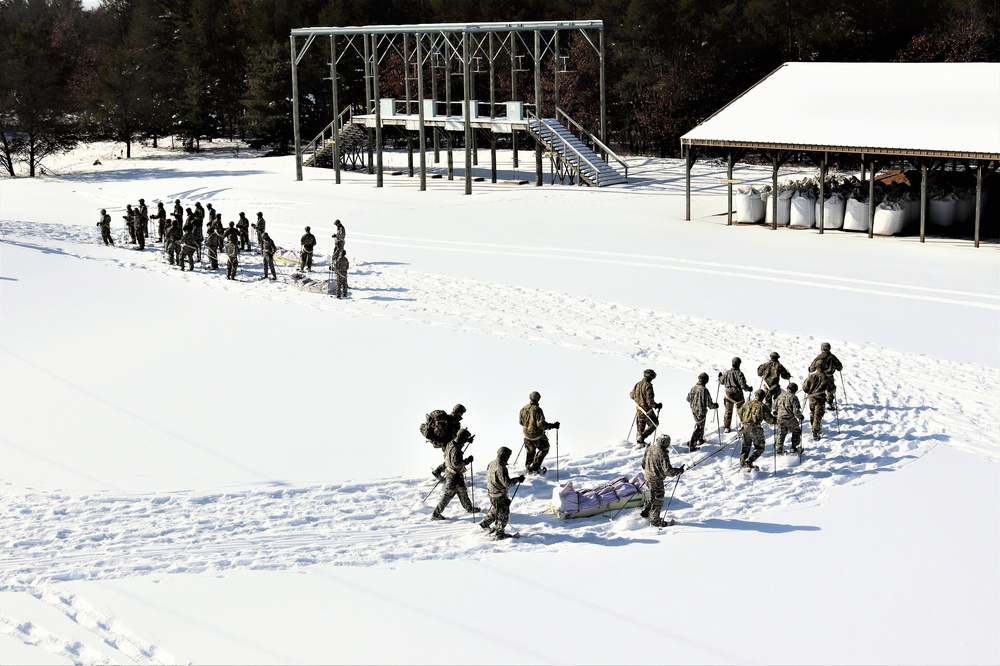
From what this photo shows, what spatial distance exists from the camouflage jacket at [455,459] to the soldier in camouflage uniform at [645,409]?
2.99 metres

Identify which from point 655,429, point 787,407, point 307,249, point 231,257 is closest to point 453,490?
point 655,429

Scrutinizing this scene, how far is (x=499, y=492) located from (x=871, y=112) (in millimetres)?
20908

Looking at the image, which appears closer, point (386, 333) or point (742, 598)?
point (742, 598)

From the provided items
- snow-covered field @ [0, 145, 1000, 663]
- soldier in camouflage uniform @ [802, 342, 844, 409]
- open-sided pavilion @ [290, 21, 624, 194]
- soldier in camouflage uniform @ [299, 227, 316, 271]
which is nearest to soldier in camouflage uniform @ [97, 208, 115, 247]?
snow-covered field @ [0, 145, 1000, 663]

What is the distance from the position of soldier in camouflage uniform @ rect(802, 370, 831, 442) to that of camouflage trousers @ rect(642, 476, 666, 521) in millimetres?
3359

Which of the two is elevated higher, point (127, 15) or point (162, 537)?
point (127, 15)

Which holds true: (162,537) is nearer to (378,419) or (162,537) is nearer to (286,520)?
(286,520)

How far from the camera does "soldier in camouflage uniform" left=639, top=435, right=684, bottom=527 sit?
12609 mm

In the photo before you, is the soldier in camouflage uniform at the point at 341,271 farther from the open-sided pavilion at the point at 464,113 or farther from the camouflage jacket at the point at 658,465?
the open-sided pavilion at the point at 464,113

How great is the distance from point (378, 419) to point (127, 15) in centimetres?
7631

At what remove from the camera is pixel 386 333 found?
21.3 metres

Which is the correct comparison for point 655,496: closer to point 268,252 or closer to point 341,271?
point 341,271

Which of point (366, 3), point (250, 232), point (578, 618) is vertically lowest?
point (578, 618)

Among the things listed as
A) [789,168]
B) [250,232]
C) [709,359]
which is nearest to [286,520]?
[709,359]
